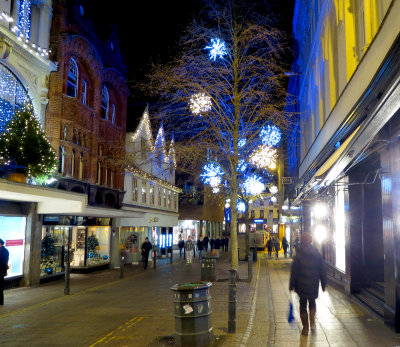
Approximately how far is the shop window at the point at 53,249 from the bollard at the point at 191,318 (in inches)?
473

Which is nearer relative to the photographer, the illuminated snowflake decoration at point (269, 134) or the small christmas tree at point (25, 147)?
the small christmas tree at point (25, 147)

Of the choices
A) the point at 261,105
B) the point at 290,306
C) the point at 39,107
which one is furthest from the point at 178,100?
the point at 290,306

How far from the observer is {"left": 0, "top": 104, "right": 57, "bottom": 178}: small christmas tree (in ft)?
48.1

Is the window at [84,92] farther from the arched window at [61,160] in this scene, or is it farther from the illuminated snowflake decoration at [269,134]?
the illuminated snowflake decoration at [269,134]

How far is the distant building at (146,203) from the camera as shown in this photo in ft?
91.7

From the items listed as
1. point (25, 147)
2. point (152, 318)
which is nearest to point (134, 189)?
point (25, 147)

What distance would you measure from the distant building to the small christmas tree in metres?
6.74

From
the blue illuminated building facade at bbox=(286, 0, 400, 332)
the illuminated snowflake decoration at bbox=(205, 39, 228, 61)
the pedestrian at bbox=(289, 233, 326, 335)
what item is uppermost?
the illuminated snowflake decoration at bbox=(205, 39, 228, 61)

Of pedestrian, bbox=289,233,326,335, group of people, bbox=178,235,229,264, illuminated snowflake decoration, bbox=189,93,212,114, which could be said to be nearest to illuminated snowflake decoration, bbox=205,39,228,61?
illuminated snowflake decoration, bbox=189,93,212,114

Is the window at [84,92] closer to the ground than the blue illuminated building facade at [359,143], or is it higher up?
higher up

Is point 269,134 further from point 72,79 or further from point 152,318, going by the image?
point 152,318

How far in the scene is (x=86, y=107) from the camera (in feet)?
71.8

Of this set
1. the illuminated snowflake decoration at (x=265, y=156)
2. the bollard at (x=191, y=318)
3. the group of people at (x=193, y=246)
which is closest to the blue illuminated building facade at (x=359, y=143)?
the illuminated snowflake decoration at (x=265, y=156)

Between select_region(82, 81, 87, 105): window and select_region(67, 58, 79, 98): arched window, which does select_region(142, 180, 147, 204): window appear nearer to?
select_region(82, 81, 87, 105): window
